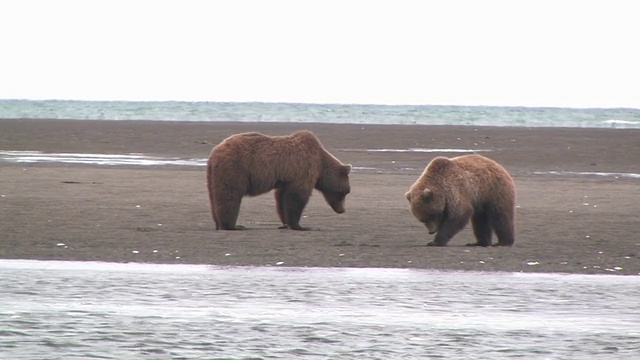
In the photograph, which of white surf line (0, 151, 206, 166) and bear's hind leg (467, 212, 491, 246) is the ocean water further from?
bear's hind leg (467, 212, 491, 246)

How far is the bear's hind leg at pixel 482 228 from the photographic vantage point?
14469 mm

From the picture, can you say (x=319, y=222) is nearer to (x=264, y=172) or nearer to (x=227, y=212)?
(x=264, y=172)

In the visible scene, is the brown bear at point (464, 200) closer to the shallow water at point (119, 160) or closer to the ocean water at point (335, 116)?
the shallow water at point (119, 160)

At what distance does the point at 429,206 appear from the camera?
553 inches

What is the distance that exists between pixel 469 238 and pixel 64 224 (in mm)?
5216

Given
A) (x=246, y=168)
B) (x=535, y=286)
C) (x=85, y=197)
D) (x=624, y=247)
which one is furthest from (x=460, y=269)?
(x=85, y=197)

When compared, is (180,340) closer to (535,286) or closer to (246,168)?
(535,286)

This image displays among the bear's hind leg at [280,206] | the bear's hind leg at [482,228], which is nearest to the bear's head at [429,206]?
the bear's hind leg at [482,228]

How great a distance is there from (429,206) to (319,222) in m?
3.25

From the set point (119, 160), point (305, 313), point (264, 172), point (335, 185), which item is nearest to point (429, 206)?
point (264, 172)

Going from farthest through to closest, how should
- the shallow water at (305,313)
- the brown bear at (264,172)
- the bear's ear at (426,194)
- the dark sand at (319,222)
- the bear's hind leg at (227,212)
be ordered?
1. the brown bear at (264,172)
2. the bear's hind leg at (227,212)
3. the bear's ear at (426,194)
4. the dark sand at (319,222)
5. the shallow water at (305,313)

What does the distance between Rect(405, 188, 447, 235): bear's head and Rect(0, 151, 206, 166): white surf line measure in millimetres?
14922

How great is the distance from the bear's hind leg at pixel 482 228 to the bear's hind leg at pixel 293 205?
2460 mm

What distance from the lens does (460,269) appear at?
40.9 ft
